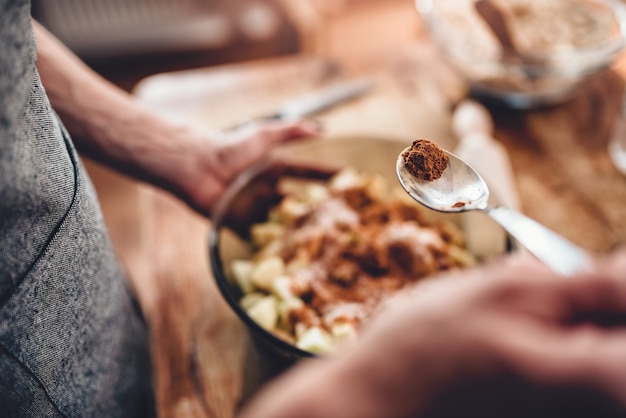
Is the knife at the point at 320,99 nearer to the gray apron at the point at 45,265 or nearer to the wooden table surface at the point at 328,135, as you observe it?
the wooden table surface at the point at 328,135

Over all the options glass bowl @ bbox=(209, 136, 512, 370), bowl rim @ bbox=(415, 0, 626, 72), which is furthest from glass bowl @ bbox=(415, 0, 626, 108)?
glass bowl @ bbox=(209, 136, 512, 370)

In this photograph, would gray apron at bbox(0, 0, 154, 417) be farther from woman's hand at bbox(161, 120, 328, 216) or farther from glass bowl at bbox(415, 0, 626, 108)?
glass bowl at bbox(415, 0, 626, 108)

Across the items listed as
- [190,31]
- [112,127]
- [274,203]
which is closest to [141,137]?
[112,127]

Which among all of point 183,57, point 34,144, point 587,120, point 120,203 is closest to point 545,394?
point 34,144

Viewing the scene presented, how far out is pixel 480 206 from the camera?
1.56 ft

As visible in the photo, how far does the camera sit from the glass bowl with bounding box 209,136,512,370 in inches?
24.7

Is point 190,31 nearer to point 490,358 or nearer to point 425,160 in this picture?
point 425,160

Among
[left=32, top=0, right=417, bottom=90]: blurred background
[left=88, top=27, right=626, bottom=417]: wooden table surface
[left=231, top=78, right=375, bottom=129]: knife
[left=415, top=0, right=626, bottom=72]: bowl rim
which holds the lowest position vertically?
[left=32, top=0, right=417, bottom=90]: blurred background

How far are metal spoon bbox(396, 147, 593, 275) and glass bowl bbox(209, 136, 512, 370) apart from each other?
0.71 ft

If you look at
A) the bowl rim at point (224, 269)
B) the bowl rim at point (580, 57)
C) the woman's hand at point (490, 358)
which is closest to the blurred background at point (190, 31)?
the bowl rim at point (580, 57)

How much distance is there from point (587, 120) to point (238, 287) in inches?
30.4

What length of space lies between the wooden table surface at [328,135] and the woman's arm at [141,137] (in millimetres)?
117

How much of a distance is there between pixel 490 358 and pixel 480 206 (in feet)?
0.80

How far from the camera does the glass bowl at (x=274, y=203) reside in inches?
24.7
